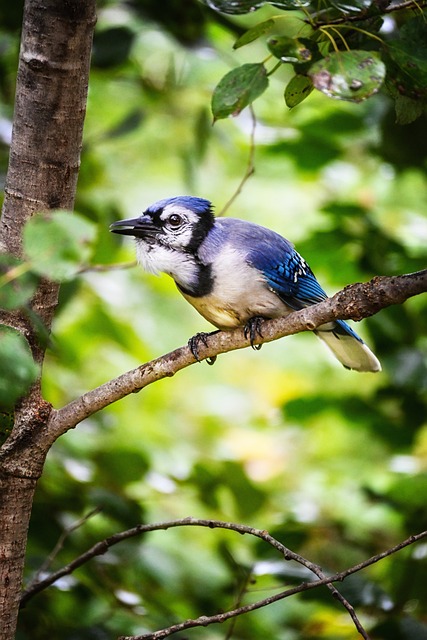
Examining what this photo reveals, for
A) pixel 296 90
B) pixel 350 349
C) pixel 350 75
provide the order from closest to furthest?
1. pixel 350 75
2. pixel 296 90
3. pixel 350 349

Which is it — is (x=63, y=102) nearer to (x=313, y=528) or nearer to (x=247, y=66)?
(x=247, y=66)

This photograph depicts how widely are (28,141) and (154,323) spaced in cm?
258

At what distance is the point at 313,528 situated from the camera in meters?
2.63

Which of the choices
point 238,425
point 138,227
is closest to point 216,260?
point 138,227

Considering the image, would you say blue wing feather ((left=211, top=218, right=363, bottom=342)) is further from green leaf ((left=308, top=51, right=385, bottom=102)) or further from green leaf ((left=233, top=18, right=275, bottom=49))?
green leaf ((left=308, top=51, right=385, bottom=102))

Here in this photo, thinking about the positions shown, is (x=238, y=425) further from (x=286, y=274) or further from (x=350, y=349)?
(x=286, y=274)

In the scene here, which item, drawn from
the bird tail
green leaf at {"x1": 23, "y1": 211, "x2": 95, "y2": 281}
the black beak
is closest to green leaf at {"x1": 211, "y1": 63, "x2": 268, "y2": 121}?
green leaf at {"x1": 23, "y1": 211, "x2": 95, "y2": 281}

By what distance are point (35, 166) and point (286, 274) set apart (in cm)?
108

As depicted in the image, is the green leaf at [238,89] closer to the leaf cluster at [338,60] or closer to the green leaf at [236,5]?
the leaf cluster at [338,60]

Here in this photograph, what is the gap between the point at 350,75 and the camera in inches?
53.3

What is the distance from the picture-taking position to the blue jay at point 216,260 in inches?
90.7

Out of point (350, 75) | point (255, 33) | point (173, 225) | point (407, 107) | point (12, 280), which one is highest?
point (173, 225)

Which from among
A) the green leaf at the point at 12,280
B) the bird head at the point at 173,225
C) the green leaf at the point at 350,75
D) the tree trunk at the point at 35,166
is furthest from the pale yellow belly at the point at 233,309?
the green leaf at the point at 12,280

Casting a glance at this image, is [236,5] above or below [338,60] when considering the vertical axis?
above
